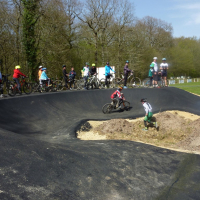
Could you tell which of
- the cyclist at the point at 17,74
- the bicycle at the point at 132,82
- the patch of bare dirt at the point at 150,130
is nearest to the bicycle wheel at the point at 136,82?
the bicycle at the point at 132,82

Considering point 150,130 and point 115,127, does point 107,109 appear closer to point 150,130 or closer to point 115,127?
point 115,127

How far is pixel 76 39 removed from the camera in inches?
1314

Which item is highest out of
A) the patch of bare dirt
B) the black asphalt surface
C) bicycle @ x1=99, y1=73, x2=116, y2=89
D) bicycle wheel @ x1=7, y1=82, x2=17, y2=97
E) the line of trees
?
the line of trees

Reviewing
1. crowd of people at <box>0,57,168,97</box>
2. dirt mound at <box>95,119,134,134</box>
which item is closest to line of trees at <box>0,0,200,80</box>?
crowd of people at <box>0,57,168,97</box>

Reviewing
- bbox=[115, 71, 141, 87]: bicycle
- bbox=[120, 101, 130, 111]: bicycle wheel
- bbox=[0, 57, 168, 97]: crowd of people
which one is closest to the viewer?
bbox=[120, 101, 130, 111]: bicycle wheel

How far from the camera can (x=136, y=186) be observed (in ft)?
14.6

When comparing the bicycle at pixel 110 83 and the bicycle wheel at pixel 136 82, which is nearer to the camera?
the bicycle at pixel 110 83

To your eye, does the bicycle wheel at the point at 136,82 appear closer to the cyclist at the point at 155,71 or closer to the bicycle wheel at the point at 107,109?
the cyclist at the point at 155,71

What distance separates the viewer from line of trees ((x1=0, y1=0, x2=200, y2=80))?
2347 cm

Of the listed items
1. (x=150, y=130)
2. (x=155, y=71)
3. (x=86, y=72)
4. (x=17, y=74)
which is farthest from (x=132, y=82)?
(x=17, y=74)

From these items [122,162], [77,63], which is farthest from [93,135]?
[77,63]

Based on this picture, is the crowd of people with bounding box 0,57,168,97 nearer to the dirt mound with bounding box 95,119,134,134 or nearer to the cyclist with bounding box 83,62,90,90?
the cyclist with bounding box 83,62,90,90

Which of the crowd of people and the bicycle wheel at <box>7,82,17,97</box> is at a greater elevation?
the crowd of people

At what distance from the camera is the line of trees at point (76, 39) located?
23.5 m
